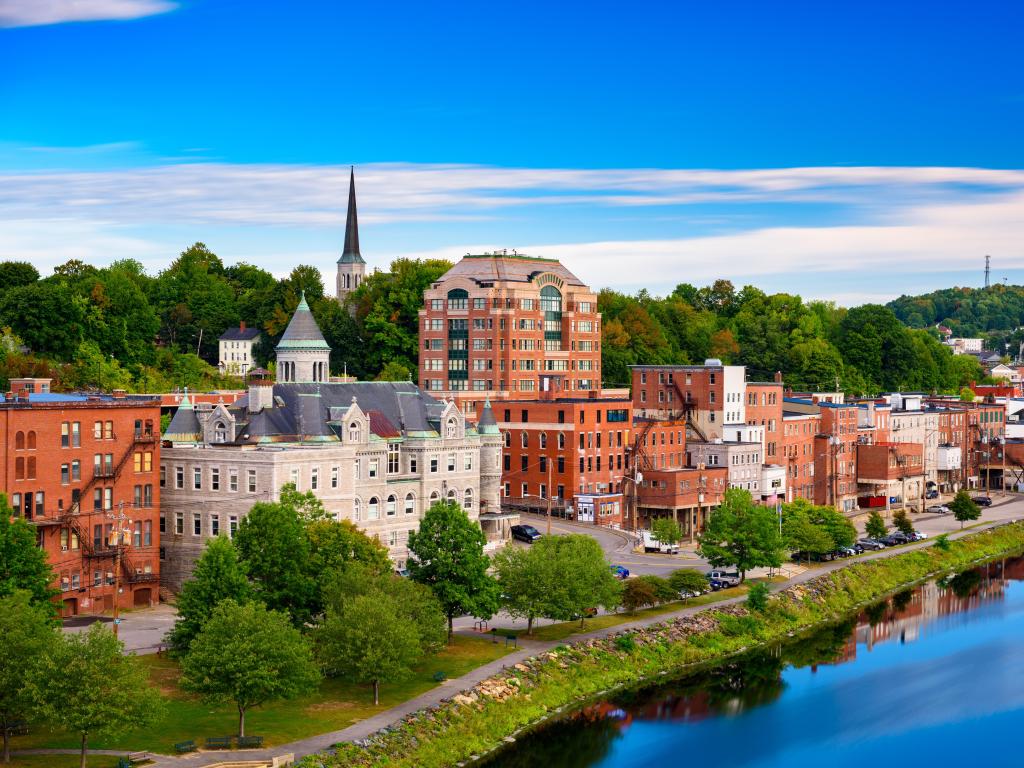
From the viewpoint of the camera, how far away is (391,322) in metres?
179

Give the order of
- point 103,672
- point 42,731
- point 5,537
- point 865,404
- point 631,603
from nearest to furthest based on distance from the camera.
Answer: point 103,672 → point 42,731 → point 5,537 → point 631,603 → point 865,404

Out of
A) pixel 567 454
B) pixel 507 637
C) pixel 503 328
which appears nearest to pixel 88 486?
pixel 507 637

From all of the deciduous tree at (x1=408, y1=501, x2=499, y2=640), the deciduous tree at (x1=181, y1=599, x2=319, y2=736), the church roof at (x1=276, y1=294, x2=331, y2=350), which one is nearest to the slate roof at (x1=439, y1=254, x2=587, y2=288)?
the church roof at (x1=276, y1=294, x2=331, y2=350)

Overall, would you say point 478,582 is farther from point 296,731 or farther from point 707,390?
point 707,390

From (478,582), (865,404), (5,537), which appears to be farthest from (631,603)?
(865,404)

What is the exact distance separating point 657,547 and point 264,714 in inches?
2148

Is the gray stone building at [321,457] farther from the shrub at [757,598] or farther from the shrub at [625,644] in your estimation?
the shrub at [757,598]

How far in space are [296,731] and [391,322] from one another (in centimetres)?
11296

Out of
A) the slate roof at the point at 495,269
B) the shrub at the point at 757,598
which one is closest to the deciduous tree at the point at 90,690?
the shrub at the point at 757,598

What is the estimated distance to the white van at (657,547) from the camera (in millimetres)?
120262

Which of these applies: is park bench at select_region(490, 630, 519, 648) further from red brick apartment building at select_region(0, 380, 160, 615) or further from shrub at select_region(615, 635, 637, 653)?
red brick apartment building at select_region(0, 380, 160, 615)

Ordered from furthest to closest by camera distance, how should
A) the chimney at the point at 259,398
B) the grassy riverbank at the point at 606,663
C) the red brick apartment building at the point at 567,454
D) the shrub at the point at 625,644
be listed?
the red brick apartment building at the point at 567,454
the chimney at the point at 259,398
the shrub at the point at 625,644
the grassy riverbank at the point at 606,663

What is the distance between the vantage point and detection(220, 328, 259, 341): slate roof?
7638 inches

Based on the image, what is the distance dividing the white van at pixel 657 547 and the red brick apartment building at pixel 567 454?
22.8ft
